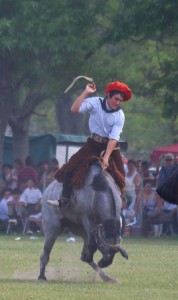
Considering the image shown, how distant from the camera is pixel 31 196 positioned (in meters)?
27.6

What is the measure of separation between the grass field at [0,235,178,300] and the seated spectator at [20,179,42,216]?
18.5ft

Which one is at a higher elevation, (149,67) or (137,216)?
(149,67)

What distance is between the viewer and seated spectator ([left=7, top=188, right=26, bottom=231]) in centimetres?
2764

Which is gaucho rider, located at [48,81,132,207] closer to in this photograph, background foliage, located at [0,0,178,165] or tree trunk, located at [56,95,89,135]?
background foliage, located at [0,0,178,165]

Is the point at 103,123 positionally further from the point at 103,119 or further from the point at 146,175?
the point at 146,175

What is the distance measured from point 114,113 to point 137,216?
13.1m

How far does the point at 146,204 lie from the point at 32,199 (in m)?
2.82

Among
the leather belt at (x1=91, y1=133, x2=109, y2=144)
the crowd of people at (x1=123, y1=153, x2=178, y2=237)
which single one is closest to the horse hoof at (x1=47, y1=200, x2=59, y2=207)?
the leather belt at (x1=91, y1=133, x2=109, y2=144)

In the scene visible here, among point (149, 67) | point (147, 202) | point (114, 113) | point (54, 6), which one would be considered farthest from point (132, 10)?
point (114, 113)

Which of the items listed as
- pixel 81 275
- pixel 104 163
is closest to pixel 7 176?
pixel 81 275

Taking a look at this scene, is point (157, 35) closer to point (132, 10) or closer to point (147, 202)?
point (132, 10)

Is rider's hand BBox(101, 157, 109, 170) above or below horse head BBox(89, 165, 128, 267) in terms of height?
above

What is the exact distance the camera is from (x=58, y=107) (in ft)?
146

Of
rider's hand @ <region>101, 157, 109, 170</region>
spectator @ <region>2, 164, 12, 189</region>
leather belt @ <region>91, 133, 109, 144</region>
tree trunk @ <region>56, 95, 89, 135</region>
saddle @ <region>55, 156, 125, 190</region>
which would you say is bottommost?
spectator @ <region>2, 164, 12, 189</region>
